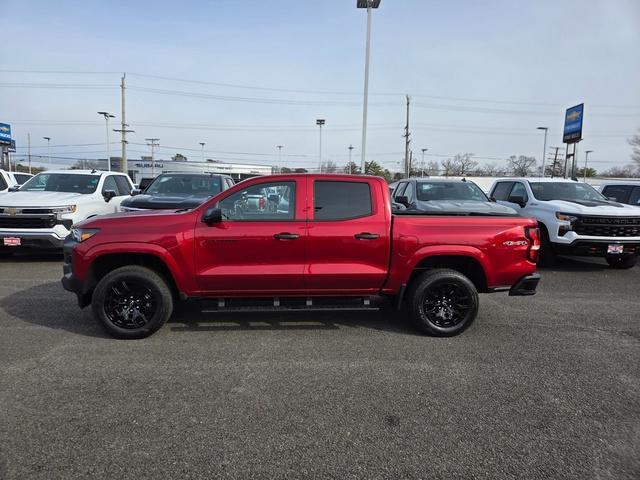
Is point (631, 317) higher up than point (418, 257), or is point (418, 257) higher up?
point (418, 257)

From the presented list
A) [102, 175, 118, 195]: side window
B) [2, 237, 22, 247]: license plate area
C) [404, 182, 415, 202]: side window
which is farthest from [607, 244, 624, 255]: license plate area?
[2, 237, 22, 247]: license plate area

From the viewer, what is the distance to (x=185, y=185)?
10.0 m

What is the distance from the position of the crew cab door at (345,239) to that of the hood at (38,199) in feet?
20.4

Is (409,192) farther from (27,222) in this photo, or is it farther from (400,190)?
(27,222)

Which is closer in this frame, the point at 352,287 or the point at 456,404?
the point at 456,404

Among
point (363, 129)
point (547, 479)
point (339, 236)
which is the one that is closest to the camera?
point (547, 479)

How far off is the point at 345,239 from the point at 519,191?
24.7ft

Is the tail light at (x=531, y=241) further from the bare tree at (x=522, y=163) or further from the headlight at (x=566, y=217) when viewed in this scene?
the bare tree at (x=522, y=163)

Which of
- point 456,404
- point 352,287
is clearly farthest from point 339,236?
point 456,404

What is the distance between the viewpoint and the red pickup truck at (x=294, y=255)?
179 inches

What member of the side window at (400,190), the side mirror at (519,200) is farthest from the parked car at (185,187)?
the side mirror at (519,200)

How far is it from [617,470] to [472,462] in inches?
33.8

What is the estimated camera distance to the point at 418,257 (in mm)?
4715

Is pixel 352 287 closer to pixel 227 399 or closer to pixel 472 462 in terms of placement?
pixel 227 399
